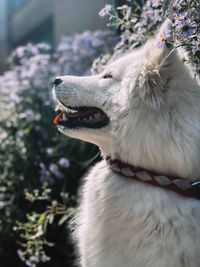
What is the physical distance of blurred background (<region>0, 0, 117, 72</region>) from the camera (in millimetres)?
6820

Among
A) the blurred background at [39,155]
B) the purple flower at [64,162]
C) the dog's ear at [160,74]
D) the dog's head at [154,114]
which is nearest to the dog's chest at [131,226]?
the dog's head at [154,114]

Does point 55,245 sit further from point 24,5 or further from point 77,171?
point 24,5

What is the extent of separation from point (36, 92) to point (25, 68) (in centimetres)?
26

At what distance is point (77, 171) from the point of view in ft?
13.3

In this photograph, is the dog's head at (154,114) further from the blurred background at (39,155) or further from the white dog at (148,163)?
the blurred background at (39,155)

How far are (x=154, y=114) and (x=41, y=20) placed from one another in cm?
788

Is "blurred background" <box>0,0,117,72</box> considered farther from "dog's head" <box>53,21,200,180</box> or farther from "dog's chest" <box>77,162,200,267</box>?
"dog's chest" <box>77,162,200,267</box>

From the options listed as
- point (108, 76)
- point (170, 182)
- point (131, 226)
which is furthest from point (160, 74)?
point (131, 226)

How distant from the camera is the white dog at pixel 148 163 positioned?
7.04 ft

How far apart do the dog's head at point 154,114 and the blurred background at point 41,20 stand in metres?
3.43

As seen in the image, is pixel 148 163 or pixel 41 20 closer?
pixel 148 163

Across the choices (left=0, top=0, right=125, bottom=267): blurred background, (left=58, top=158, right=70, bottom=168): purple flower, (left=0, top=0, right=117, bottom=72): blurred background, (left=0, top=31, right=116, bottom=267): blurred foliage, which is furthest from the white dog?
(left=0, top=0, right=117, bottom=72): blurred background

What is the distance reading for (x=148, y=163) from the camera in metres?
2.22

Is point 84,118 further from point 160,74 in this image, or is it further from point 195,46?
point 195,46
